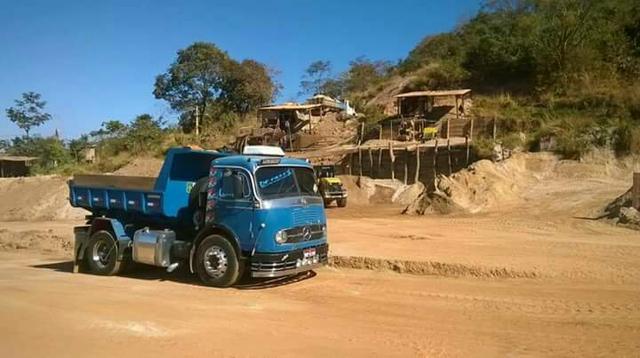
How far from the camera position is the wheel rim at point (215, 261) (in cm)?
1062

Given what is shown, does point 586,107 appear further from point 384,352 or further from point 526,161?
point 384,352

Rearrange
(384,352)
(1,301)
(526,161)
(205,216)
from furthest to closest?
(526,161) → (205,216) → (1,301) → (384,352)

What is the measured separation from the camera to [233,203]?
1048 centimetres

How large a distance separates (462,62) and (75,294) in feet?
144

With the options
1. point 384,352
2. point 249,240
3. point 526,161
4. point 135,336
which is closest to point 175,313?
point 135,336

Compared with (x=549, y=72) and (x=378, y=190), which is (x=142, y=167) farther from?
(x=549, y=72)

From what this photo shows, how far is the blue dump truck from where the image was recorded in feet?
33.6

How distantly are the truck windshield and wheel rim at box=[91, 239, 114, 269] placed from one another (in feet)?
14.0

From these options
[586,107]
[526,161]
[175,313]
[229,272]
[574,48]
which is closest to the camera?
[175,313]

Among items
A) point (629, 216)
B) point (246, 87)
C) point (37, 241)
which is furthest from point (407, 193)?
point (246, 87)

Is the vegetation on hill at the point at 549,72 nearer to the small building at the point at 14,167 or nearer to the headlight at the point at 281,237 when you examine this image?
the headlight at the point at 281,237

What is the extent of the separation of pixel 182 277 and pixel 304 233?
10.1 ft

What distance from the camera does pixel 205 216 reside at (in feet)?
36.5

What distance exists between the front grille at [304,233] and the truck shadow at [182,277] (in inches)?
38.3
